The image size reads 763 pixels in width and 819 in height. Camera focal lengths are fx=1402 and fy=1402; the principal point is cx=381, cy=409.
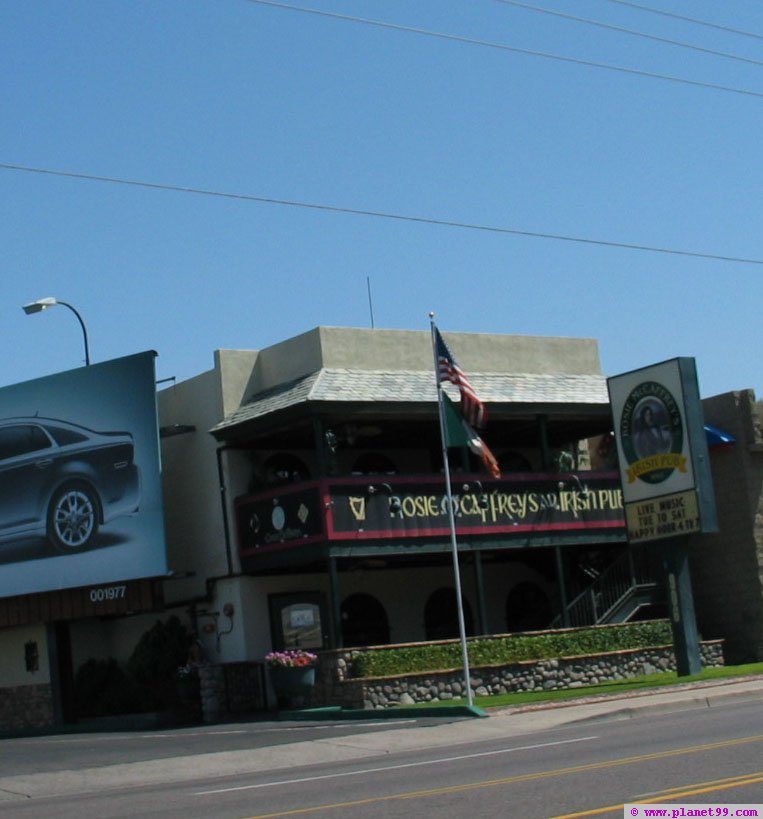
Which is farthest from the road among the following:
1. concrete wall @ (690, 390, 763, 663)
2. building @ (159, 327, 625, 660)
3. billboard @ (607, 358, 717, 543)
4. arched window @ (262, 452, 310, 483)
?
concrete wall @ (690, 390, 763, 663)

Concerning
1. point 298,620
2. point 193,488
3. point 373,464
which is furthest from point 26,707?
point 373,464

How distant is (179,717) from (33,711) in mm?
5338

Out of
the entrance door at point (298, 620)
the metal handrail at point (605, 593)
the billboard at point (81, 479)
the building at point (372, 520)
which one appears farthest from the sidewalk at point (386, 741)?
the billboard at point (81, 479)

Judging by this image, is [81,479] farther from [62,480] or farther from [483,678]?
[483,678]

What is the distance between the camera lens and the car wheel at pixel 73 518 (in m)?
32.3

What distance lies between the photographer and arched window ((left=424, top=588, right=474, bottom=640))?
33.8 metres

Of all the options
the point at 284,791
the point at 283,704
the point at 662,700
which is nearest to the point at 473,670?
the point at 283,704

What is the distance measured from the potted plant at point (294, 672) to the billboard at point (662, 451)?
23.3 ft

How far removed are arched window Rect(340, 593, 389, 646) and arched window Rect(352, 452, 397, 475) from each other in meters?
2.93

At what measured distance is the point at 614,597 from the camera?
3303 cm

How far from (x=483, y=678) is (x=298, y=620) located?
4654mm

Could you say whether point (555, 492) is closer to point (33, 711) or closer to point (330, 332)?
point (330, 332)

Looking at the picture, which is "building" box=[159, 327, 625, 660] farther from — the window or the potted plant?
the window

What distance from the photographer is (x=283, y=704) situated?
30.0 meters
